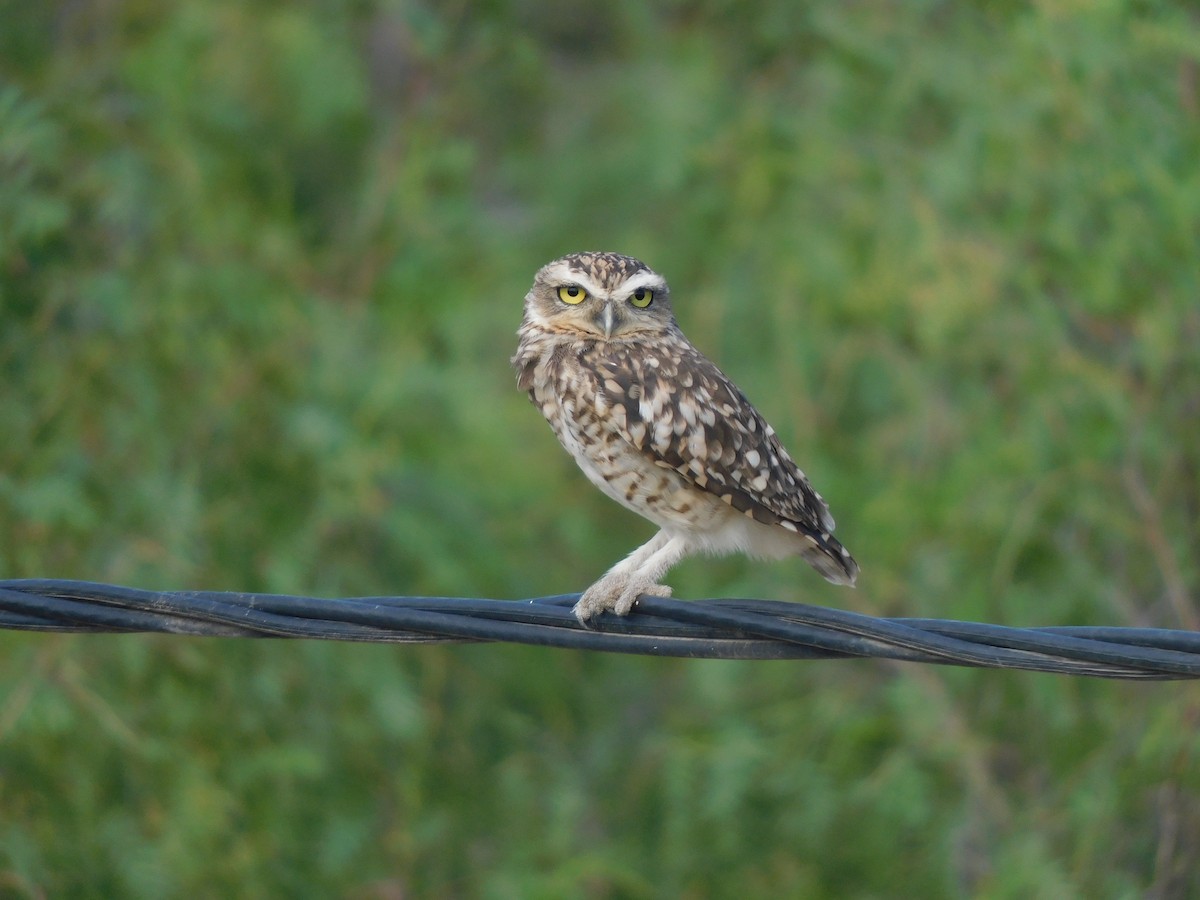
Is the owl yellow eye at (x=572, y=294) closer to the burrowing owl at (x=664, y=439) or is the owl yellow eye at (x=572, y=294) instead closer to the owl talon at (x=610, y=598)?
the burrowing owl at (x=664, y=439)

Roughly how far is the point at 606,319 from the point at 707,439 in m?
0.62

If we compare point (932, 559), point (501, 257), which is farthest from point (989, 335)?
point (501, 257)

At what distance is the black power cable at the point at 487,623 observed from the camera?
9.91ft

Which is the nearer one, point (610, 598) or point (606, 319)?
point (610, 598)

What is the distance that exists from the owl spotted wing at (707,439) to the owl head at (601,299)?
0.86 feet

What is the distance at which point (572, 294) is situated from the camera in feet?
16.2

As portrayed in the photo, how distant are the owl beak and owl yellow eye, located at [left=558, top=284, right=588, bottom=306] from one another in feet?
0.38

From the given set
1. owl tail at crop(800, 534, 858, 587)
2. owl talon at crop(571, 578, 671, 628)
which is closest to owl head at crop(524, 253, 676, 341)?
owl tail at crop(800, 534, 858, 587)

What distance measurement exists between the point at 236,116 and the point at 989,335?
13.1 feet

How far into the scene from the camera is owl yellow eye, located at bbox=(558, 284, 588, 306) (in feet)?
16.1

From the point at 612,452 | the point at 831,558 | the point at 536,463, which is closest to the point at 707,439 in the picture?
the point at 612,452

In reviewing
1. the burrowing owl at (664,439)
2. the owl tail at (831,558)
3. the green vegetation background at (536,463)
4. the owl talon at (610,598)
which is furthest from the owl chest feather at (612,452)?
the green vegetation background at (536,463)

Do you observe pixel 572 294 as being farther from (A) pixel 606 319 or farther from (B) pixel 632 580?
(B) pixel 632 580

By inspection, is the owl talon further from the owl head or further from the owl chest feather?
→ the owl head
